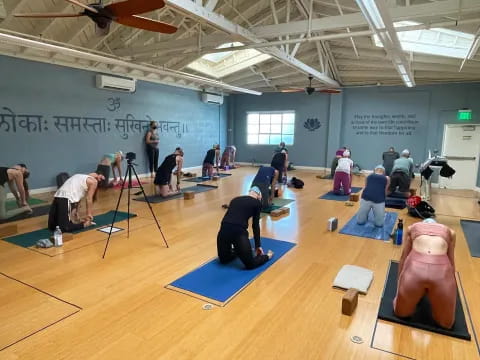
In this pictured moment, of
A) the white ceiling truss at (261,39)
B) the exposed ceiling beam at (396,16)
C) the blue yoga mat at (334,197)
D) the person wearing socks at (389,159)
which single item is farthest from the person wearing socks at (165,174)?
the person wearing socks at (389,159)

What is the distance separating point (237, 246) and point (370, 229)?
2736 millimetres

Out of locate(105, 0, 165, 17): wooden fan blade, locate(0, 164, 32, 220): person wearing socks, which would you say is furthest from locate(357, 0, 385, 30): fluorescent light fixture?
locate(0, 164, 32, 220): person wearing socks

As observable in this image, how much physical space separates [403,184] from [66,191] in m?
6.97

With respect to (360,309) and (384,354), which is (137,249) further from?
(384,354)

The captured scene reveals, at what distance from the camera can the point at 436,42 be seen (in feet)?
24.3

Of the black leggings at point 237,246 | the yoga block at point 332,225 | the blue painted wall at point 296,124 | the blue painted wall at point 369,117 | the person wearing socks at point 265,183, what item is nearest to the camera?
the black leggings at point 237,246

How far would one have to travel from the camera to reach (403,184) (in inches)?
299

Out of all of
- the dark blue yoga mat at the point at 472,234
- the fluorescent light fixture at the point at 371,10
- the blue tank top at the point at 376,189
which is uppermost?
the fluorescent light fixture at the point at 371,10

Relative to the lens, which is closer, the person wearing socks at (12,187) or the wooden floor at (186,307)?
the wooden floor at (186,307)

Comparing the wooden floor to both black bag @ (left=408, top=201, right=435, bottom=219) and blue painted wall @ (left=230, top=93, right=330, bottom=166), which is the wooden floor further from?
blue painted wall @ (left=230, top=93, right=330, bottom=166)

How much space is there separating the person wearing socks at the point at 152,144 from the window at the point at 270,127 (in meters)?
5.03

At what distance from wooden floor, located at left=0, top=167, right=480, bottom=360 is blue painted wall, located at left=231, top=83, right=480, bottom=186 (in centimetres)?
681

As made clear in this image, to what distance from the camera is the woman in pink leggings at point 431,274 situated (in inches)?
98.4

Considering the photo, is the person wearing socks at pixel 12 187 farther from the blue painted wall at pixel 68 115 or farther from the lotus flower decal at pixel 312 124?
the lotus flower decal at pixel 312 124
